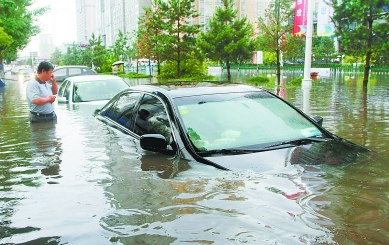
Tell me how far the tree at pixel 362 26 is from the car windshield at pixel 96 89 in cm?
1325

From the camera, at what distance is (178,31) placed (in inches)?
1265

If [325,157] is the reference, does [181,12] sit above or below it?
above

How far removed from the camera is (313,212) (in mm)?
3100

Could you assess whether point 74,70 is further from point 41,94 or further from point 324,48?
point 324,48

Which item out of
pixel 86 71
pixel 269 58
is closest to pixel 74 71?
pixel 86 71

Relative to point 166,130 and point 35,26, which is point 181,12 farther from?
point 166,130

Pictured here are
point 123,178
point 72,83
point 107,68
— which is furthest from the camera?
point 107,68

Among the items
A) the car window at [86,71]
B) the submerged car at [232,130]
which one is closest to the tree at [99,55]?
the car window at [86,71]

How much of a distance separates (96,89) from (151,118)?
21.5 feet

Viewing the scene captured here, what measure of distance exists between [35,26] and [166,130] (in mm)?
44936

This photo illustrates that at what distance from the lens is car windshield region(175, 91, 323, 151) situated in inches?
173

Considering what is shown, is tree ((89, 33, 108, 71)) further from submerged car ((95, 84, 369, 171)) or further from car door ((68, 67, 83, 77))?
submerged car ((95, 84, 369, 171))

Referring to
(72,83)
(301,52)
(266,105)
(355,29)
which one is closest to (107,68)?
(301,52)

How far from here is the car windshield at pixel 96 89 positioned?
438 inches
